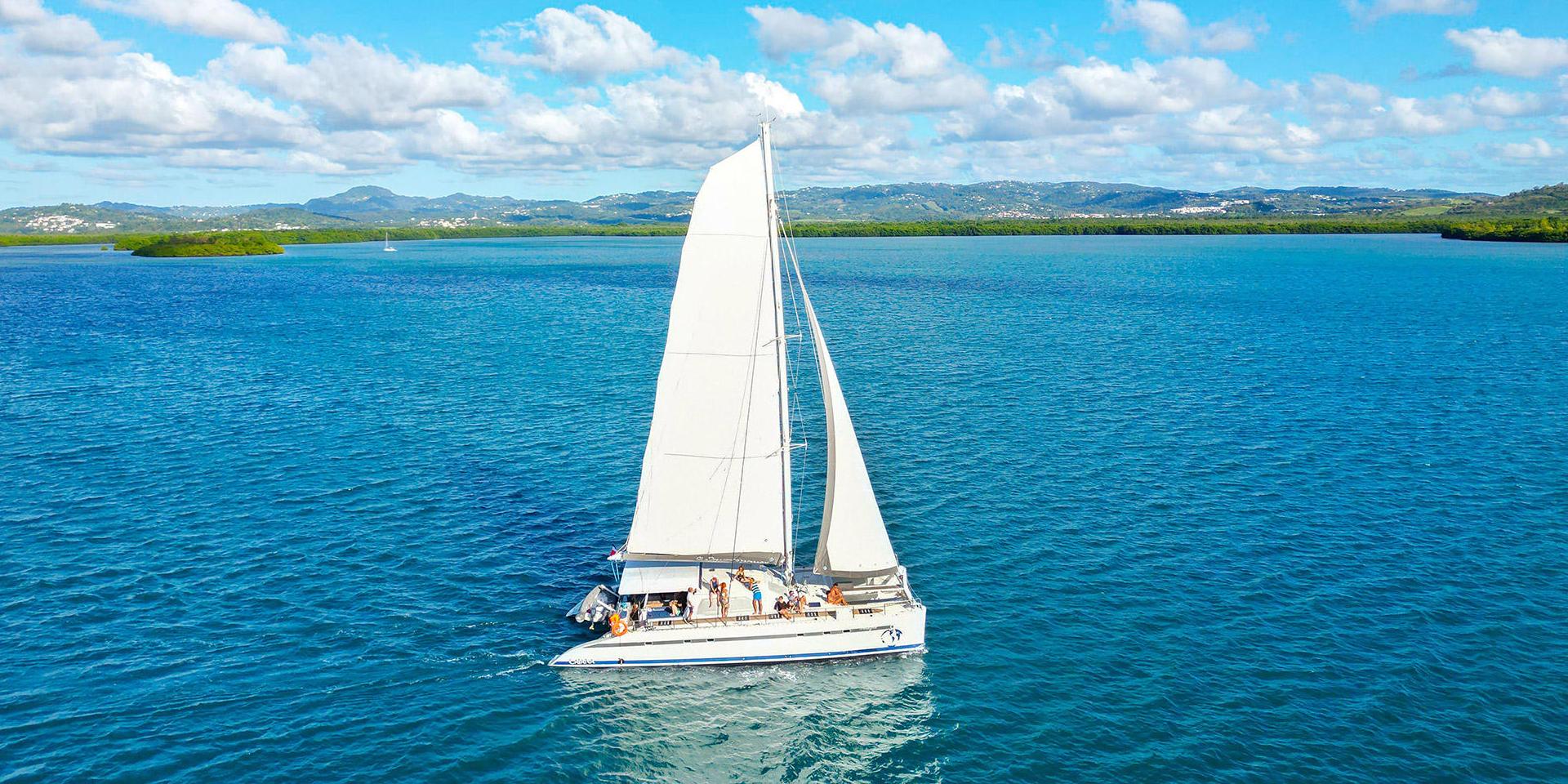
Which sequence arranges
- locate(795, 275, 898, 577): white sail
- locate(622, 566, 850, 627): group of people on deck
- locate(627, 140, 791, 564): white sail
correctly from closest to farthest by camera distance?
locate(627, 140, 791, 564): white sail, locate(622, 566, 850, 627): group of people on deck, locate(795, 275, 898, 577): white sail

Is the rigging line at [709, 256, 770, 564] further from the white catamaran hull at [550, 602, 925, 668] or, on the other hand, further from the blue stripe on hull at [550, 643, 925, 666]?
the blue stripe on hull at [550, 643, 925, 666]

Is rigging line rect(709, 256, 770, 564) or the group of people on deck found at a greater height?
rigging line rect(709, 256, 770, 564)

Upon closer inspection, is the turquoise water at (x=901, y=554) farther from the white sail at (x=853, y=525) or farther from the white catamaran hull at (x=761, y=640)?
the white sail at (x=853, y=525)

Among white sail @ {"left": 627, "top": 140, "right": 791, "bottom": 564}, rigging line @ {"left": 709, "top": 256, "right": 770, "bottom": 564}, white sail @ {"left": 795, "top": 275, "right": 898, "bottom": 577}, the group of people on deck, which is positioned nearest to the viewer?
white sail @ {"left": 627, "top": 140, "right": 791, "bottom": 564}

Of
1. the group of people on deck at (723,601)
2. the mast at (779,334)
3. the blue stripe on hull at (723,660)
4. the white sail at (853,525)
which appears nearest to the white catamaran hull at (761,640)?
the blue stripe on hull at (723,660)

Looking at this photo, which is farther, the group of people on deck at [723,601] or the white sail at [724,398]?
the group of people on deck at [723,601]

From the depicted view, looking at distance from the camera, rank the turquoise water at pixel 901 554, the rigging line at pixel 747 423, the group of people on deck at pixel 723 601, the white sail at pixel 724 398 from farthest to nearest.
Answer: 1. the group of people on deck at pixel 723 601
2. the rigging line at pixel 747 423
3. the white sail at pixel 724 398
4. the turquoise water at pixel 901 554

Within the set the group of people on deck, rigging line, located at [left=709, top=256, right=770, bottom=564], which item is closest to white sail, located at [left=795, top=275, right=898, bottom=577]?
the group of people on deck

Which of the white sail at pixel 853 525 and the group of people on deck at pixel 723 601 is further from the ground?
the white sail at pixel 853 525
